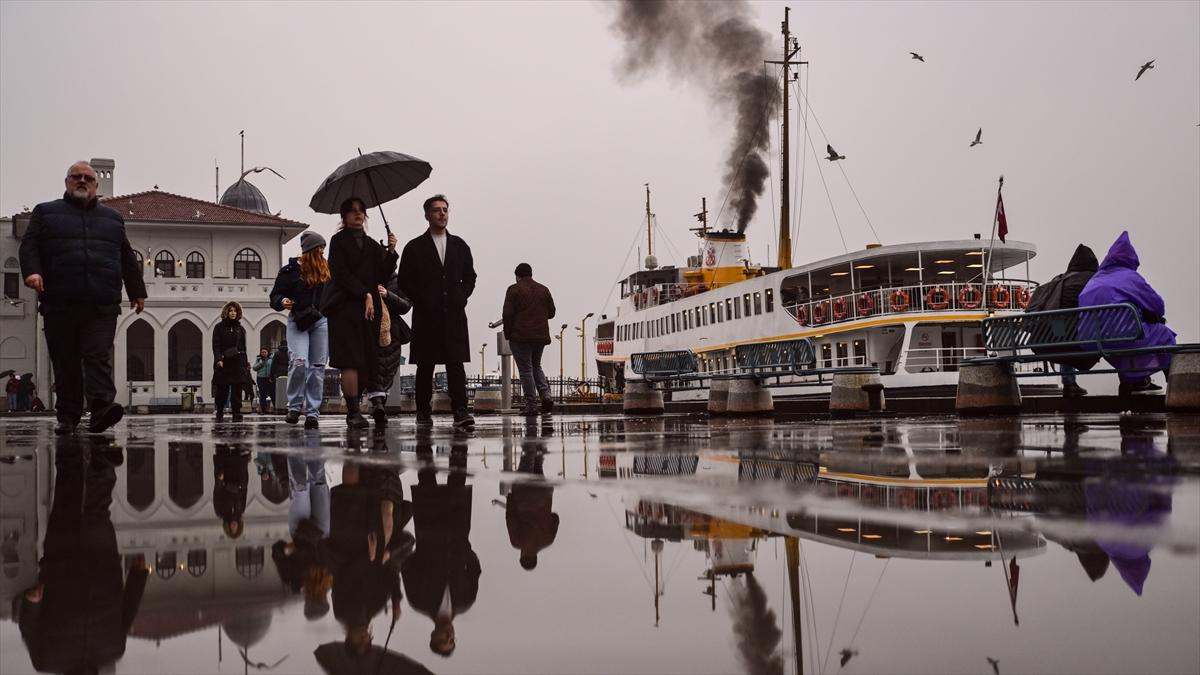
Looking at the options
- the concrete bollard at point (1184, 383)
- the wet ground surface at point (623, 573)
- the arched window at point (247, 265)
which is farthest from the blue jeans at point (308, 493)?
the arched window at point (247, 265)

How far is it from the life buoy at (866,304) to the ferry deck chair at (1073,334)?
16921mm

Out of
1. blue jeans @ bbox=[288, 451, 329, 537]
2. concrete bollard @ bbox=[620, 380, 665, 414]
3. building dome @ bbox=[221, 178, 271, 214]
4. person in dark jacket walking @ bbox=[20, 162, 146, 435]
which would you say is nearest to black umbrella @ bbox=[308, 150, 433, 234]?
person in dark jacket walking @ bbox=[20, 162, 146, 435]

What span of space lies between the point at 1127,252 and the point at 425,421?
284 inches

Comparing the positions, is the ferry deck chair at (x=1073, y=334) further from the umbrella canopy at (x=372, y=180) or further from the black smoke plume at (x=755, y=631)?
the black smoke plume at (x=755, y=631)

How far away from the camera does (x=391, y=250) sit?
9.59 meters

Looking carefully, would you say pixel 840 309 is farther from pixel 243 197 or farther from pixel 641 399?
pixel 243 197

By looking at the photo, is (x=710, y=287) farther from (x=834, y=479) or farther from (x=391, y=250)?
(x=834, y=479)

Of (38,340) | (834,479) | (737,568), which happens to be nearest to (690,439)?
(834,479)

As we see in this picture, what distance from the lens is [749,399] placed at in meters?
14.9

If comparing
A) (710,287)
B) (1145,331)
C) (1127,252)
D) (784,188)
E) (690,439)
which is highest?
(784,188)

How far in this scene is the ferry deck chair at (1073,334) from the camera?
30.8 feet

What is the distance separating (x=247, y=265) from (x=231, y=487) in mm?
52237

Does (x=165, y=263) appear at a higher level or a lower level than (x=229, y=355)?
higher

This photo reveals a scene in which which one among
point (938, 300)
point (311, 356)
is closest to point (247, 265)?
point (938, 300)
